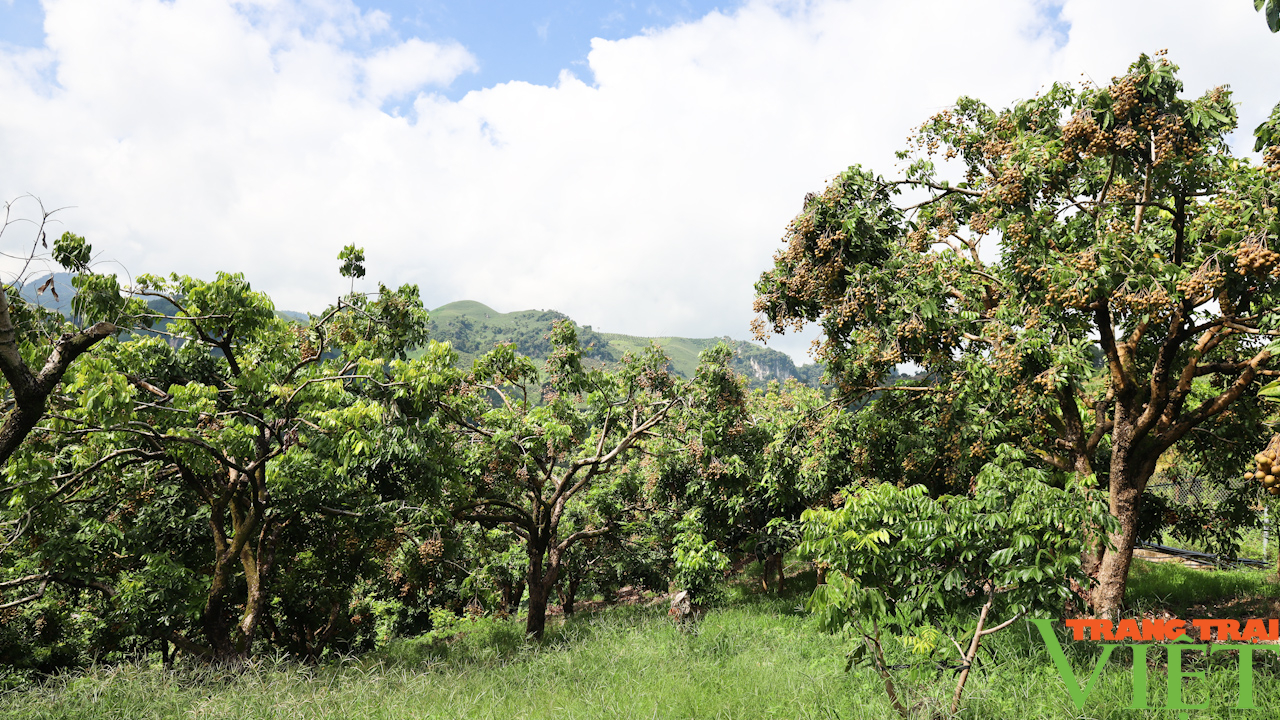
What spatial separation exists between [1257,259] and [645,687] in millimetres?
6260

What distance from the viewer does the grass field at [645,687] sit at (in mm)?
4766

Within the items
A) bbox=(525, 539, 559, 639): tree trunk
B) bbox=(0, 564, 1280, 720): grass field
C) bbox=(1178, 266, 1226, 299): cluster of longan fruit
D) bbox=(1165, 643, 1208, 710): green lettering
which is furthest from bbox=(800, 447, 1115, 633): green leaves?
bbox=(525, 539, 559, 639): tree trunk

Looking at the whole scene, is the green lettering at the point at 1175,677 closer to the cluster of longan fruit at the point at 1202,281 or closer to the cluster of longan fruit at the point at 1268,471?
the cluster of longan fruit at the point at 1202,281

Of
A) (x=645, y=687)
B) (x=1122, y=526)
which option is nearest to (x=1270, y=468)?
(x=645, y=687)

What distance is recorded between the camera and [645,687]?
606 centimetres

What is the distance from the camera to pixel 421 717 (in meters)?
5.18

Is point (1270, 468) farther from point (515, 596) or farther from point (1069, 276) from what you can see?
point (515, 596)

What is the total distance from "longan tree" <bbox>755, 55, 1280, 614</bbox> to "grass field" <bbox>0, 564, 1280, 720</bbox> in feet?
4.84

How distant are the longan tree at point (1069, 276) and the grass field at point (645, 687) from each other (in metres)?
1.47

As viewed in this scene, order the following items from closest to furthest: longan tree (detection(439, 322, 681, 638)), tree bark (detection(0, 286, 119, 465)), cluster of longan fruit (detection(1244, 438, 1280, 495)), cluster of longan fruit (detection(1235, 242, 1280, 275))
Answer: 1. cluster of longan fruit (detection(1244, 438, 1280, 495))
2. tree bark (detection(0, 286, 119, 465))
3. cluster of longan fruit (detection(1235, 242, 1280, 275))
4. longan tree (detection(439, 322, 681, 638))

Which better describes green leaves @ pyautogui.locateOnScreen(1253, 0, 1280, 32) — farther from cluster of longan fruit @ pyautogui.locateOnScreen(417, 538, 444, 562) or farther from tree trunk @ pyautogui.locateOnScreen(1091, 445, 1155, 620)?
cluster of longan fruit @ pyautogui.locateOnScreen(417, 538, 444, 562)

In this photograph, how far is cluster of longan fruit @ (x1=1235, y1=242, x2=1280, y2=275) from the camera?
4.42 m

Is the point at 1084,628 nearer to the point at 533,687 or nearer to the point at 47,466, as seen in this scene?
the point at 533,687

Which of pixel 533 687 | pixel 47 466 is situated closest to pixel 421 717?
pixel 533 687
